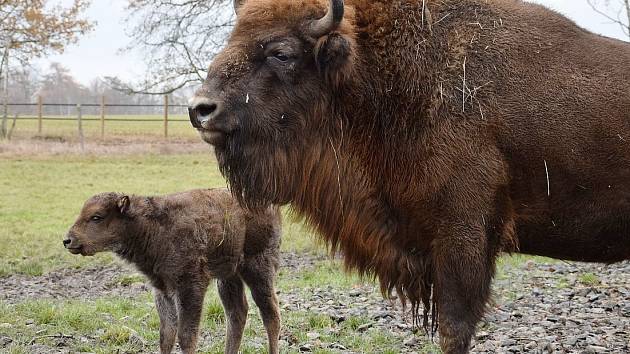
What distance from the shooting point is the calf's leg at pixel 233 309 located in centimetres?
718

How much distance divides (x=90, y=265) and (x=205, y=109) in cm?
930

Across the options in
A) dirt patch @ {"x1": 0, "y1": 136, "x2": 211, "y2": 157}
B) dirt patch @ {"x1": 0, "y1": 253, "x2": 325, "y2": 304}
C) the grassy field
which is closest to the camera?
the grassy field

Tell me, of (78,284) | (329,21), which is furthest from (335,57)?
(78,284)

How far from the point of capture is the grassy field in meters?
7.48

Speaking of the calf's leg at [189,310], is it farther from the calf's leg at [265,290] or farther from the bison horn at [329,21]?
the bison horn at [329,21]

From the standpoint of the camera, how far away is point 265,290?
7.59 metres

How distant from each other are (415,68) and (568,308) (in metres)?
4.93

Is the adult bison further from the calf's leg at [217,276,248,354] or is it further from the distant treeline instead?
the distant treeline

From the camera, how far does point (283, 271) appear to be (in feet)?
40.4

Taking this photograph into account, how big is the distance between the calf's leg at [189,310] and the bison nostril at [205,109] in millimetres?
3214

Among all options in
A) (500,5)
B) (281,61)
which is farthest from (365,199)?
(500,5)

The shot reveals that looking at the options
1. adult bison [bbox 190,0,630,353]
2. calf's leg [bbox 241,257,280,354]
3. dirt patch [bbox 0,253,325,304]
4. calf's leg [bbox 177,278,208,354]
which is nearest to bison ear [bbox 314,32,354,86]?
adult bison [bbox 190,0,630,353]

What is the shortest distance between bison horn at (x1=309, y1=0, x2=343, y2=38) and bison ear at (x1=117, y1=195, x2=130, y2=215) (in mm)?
3985

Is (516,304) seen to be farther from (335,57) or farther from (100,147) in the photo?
(100,147)
